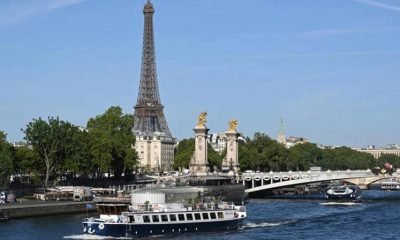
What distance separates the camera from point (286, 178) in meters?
92.8

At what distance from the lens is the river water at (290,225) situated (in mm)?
49312

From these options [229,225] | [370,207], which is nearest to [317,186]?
[370,207]

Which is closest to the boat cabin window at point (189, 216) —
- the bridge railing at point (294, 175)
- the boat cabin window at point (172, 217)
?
the boat cabin window at point (172, 217)

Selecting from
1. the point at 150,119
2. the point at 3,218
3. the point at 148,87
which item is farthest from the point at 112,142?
the point at 150,119

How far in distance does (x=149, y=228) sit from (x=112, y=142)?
125ft

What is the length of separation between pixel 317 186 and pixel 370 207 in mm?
54483

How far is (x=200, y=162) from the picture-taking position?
300 feet

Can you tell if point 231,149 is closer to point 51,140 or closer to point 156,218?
point 51,140

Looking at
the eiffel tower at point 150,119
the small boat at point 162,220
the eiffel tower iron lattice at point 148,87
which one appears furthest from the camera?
the eiffel tower at point 150,119

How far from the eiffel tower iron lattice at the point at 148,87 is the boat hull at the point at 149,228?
89.2m

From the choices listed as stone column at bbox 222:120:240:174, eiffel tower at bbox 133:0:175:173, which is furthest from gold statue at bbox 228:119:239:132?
eiffel tower at bbox 133:0:175:173

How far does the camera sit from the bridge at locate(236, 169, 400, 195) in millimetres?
88875

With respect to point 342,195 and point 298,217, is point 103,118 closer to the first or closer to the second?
point 342,195

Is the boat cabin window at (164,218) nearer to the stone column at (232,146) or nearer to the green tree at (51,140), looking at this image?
the green tree at (51,140)
